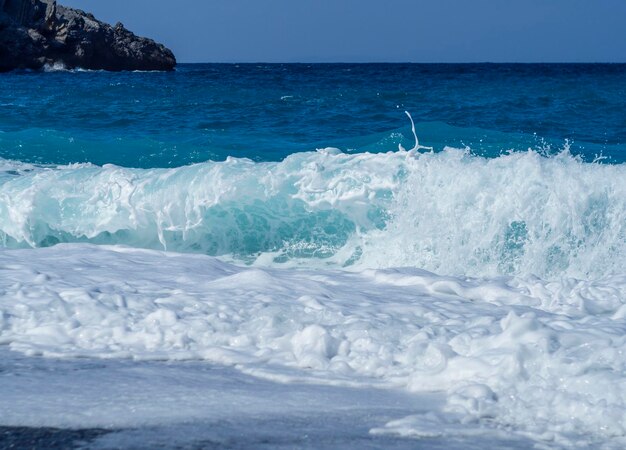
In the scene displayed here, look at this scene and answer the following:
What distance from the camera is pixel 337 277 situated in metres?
4.96

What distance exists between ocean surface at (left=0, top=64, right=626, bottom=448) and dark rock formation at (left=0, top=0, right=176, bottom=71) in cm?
4378

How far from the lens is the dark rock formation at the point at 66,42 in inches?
2102

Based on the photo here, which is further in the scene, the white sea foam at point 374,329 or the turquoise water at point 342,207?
the turquoise water at point 342,207

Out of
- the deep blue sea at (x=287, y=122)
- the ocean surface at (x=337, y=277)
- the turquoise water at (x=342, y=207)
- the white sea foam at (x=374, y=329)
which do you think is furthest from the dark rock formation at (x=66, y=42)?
the white sea foam at (x=374, y=329)

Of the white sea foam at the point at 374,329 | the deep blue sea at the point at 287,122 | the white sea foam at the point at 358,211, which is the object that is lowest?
the white sea foam at the point at 374,329

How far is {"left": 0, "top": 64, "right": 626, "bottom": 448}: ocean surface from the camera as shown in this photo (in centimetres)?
296

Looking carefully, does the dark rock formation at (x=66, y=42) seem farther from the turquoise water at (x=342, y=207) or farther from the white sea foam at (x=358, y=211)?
the white sea foam at (x=358, y=211)

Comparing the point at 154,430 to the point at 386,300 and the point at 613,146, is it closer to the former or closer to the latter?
the point at 386,300

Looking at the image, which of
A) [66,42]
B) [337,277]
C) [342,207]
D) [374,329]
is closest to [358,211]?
[342,207]

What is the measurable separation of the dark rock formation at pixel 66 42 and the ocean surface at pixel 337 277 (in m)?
43.8

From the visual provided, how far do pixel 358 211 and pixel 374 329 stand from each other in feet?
11.9

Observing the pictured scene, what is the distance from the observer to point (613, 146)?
40.4ft

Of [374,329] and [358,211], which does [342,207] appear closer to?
[358,211]

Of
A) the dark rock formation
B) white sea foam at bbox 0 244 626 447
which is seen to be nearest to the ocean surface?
white sea foam at bbox 0 244 626 447
